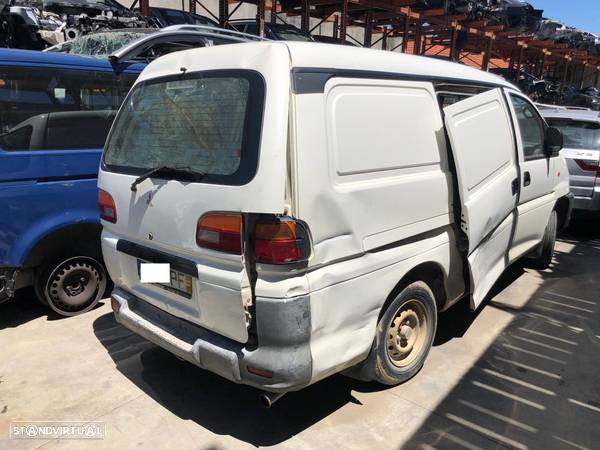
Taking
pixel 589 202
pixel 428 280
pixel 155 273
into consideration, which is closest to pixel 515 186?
pixel 428 280

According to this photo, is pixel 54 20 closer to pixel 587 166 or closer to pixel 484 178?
pixel 484 178

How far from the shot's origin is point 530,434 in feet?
8.87

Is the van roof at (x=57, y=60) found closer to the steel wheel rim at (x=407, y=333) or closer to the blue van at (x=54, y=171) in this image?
the blue van at (x=54, y=171)

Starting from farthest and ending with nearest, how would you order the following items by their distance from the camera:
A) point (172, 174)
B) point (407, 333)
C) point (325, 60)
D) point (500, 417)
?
point (407, 333) < point (500, 417) < point (172, 174) < point (325, 60)

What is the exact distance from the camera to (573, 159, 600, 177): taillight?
629 cm

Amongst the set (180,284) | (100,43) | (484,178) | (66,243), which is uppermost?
(100,43)

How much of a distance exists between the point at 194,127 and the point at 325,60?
74cm

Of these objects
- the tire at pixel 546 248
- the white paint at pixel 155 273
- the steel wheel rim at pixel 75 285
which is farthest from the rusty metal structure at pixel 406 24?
the white paint at pixel 155 273

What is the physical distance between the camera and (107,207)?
3031mm

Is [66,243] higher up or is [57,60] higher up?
[57,60]

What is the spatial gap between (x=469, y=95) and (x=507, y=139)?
0.57 meters

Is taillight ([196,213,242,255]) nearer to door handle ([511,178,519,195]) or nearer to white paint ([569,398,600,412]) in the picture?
white paint ([569,398,600,412])

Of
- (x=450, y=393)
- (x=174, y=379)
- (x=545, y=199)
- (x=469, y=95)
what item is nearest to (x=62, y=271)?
(x=174, y=379)

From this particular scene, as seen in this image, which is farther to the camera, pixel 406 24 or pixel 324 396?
pixel 406 24
